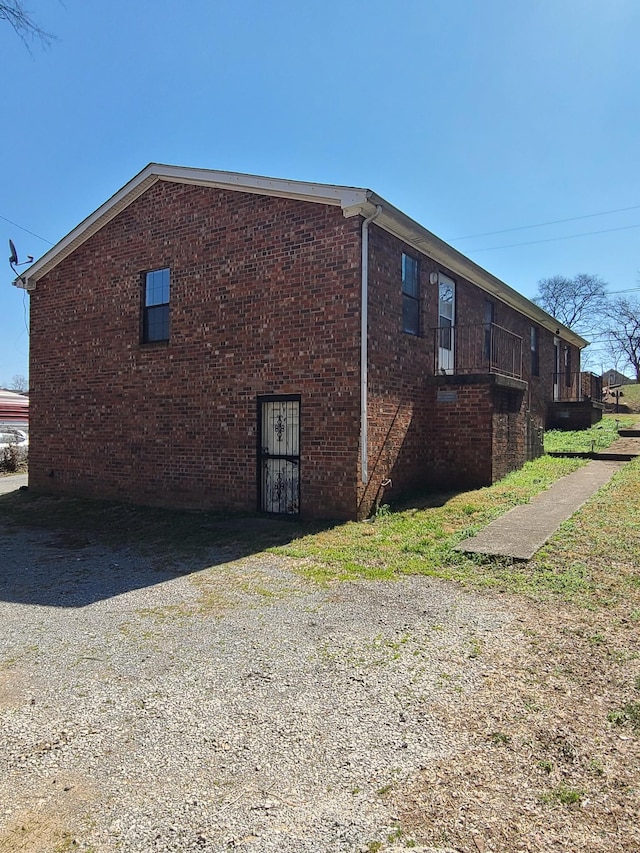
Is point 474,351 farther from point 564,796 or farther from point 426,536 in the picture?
point 564,796

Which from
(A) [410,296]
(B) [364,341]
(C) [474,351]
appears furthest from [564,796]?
(C) [474,351]

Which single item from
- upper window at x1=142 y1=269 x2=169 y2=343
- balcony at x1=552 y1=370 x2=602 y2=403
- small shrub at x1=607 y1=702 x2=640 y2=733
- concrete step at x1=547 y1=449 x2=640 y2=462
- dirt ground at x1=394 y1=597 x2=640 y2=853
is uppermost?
upper window at x1=142 y1=269 x2=169 y2=343

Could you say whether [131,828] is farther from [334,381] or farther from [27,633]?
[334,381]

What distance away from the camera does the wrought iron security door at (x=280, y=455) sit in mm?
9266

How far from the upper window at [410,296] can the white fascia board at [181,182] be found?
201 centimetres

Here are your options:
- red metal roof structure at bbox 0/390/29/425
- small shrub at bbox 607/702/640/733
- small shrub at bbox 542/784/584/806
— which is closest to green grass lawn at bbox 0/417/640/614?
small shrub at bbox 607/702/640/733

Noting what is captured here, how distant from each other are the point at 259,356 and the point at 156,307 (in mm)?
2906

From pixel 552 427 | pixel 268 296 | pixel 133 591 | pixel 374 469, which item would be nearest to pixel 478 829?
pixel 133 591

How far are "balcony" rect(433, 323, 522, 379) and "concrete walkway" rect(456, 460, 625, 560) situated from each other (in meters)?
2.80

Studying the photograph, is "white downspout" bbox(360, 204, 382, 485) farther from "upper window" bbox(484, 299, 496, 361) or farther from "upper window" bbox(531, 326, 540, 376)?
"upper window" bbox(531, 326, 540, 376)

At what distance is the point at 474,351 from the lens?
13055 millimetres

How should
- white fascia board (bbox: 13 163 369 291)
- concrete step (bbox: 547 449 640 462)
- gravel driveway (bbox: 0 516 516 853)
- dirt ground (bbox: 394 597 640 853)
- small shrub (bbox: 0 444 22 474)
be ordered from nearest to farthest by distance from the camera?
dirt ground (bbox: 394 597 640 853) → gravel driveway (bbox: 0 516 516 853) → white fascia board (bbox: 13 163 369 291) → concrete step (bbox: 547 449 640 462) → small shrub (bbox: 0 444 22 474)

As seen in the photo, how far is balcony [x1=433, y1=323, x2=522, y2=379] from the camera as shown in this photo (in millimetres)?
11414

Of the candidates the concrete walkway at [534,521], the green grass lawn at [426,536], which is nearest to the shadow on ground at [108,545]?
the green grass lawn at [426,536]
